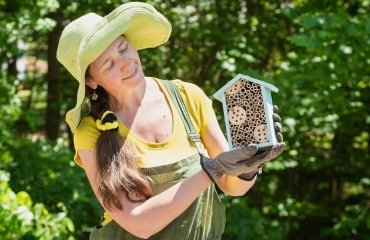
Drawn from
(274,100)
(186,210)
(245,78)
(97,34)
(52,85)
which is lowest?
(52,85)

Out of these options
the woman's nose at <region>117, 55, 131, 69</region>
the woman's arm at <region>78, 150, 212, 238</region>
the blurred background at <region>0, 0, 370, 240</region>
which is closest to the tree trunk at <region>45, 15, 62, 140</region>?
the blurred background at <region>0, 0, 370, 240</region>

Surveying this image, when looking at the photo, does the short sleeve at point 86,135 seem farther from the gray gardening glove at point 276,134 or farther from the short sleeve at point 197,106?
the gray gardening glove at point 276,134

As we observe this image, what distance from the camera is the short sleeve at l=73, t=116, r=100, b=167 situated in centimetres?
187

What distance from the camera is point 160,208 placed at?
1762 mm

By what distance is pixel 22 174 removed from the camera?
4.37m

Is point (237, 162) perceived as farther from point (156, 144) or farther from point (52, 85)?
point (52, 85)

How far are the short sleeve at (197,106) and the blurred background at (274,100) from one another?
146 cm

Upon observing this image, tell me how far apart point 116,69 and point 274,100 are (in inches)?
99.3

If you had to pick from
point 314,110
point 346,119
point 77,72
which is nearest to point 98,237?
point 77,72

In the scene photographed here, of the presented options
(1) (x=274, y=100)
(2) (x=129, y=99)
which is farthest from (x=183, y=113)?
(1) (x=274, y=100)

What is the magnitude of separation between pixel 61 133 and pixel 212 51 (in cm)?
185

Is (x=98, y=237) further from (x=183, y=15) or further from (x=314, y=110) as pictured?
(x=183, y=15)

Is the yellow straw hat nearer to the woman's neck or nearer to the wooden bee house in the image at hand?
the woman's neck

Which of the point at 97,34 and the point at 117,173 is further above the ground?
the point at 97,34
